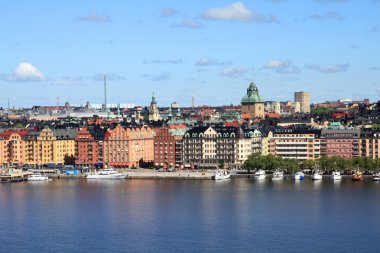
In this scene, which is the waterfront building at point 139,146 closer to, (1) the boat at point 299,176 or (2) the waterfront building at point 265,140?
(2) the waterfront building at point 265,140

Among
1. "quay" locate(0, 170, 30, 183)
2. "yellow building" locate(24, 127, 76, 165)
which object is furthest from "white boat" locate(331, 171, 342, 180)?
"yellow building" locate(24, 127, 76, 165)

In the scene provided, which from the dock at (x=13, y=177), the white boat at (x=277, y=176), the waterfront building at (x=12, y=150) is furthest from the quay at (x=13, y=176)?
the white boat at (x=277, y=176)

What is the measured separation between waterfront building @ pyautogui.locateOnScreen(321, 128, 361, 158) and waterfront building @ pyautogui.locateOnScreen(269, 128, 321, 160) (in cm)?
46

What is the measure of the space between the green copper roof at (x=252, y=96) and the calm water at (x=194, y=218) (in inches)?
1621

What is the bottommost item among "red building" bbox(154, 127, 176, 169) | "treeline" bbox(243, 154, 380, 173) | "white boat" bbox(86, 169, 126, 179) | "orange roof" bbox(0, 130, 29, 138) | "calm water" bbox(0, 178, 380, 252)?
"calm water" bbox(0, 178, 380, 252)

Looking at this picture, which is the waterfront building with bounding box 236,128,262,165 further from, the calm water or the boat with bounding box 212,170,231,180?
the calm water

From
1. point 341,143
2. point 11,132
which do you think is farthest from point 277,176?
point 11,132

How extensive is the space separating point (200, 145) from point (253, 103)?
30.1m

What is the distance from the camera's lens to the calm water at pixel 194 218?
99.8 feet

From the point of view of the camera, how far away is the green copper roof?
295ft

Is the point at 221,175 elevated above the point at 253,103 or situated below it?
below

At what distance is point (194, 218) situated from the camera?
117 feet

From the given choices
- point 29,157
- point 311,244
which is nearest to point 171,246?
point 311,244

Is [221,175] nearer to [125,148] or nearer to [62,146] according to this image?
[125,148]
